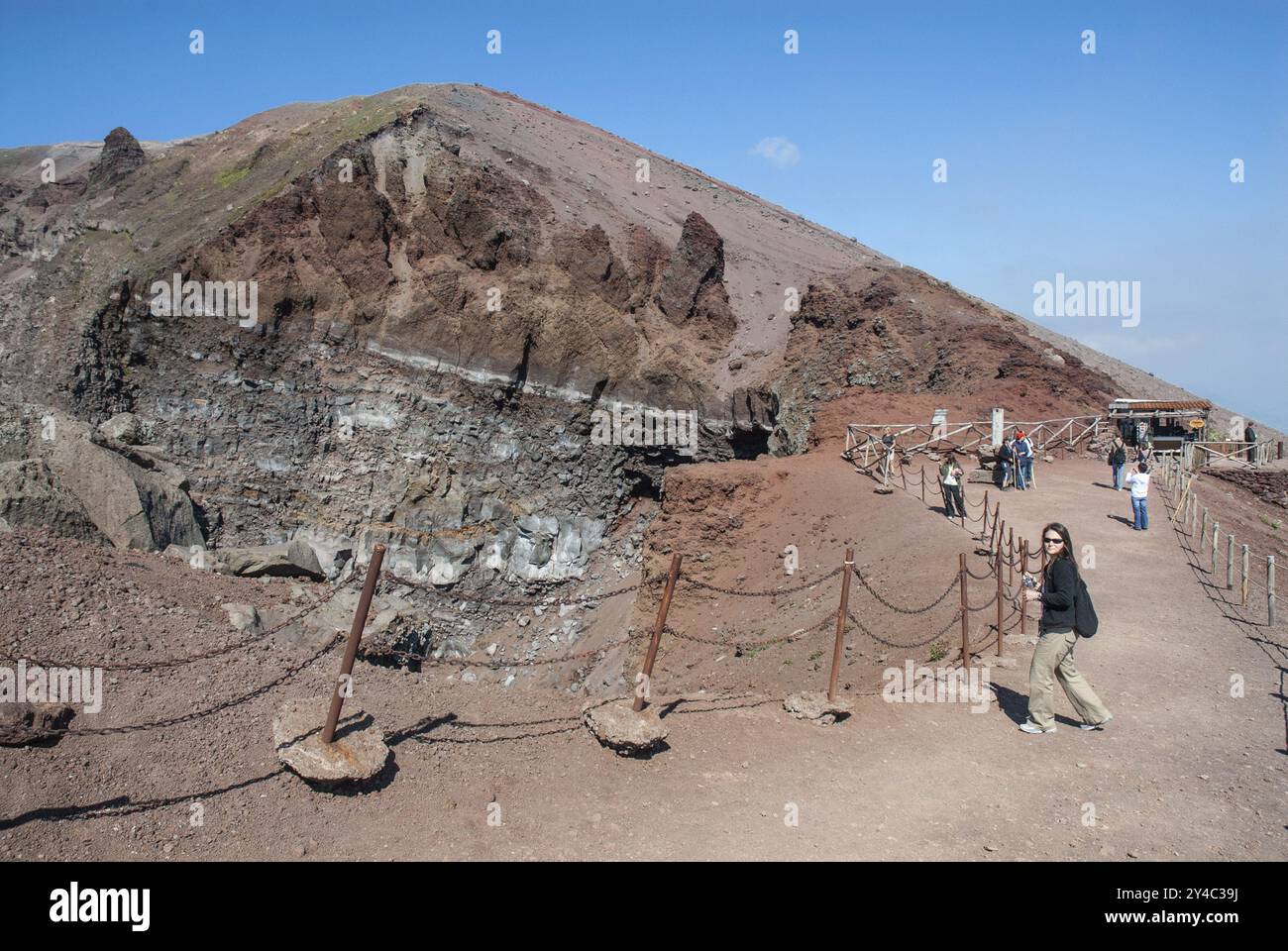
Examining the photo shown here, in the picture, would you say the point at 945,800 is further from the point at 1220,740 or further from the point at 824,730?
the point at 1220,740

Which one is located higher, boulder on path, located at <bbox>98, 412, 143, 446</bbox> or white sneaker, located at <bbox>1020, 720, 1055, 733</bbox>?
boulder on path, located at <bbox>98, 412, 143, 446</bbox>

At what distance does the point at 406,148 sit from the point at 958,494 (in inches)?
824

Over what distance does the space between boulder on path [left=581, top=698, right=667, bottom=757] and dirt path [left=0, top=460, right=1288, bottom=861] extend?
0.49 ft

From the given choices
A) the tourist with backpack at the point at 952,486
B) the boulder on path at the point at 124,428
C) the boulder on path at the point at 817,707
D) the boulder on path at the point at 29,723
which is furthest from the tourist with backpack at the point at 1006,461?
the boulder on path at the point at 124,428

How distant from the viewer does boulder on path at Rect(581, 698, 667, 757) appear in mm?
7230

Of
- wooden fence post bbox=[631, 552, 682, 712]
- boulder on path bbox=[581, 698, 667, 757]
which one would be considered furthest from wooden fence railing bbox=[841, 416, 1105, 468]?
boulder on path bbox=[581, 698, 667, 757]

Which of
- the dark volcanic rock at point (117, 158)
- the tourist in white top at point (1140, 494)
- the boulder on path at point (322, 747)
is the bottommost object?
the boulder on path at point (322, 747)

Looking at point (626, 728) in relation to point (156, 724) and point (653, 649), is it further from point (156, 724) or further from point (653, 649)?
point (156, 724)

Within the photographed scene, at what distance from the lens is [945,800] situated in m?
6.24

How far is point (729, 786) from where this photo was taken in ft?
22.2

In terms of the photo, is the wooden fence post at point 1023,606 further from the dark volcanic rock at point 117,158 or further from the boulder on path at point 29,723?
the dark volcanic rock at point 117,158

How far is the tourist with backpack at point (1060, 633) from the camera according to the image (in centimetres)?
687

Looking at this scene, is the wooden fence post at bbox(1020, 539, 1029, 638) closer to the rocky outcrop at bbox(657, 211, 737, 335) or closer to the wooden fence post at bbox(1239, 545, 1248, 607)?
the wooden fence post at bbox(1239, 545, 1248, 607)

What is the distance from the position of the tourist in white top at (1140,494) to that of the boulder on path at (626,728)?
1122cm
